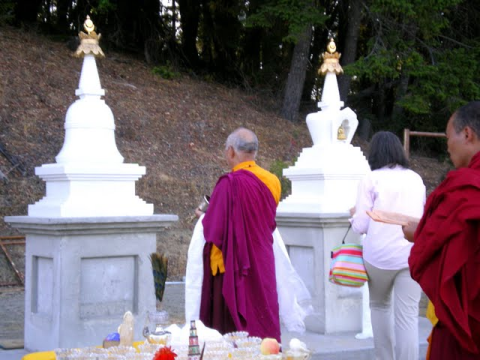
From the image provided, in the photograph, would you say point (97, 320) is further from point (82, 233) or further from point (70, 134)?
point (70, 134)

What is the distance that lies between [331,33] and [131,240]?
16793 mm

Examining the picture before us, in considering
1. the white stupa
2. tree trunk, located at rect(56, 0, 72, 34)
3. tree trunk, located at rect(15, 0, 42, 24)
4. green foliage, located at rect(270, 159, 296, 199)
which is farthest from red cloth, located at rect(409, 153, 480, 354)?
tree trunk, located at rect(15, 0, 42, 24)

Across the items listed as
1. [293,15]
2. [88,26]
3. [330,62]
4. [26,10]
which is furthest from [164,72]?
[88,26]

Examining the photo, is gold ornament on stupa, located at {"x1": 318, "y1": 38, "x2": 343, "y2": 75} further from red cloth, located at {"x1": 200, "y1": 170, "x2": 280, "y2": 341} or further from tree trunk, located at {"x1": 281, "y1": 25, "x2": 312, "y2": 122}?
tree trunk, located at {"x1": 281, "y1": 25, "x2": 312, "y2": 122}

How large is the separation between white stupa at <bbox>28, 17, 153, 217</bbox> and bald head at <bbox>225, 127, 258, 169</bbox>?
1.31 metres

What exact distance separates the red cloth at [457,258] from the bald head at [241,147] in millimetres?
2148

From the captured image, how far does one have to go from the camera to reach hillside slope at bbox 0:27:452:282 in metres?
13.3

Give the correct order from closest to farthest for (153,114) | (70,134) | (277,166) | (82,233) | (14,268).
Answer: (82,233), (70,134), (14,268), (277,166), (153,114)

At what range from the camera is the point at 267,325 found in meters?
4.74

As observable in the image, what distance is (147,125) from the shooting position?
16.2 m

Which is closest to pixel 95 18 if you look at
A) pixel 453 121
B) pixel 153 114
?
pixel 153 114

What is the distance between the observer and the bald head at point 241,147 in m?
4.82

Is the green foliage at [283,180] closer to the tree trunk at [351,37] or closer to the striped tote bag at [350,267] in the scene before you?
the tree trunk at [351,37]

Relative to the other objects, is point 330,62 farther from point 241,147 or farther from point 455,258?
point 455,258
